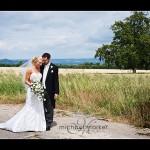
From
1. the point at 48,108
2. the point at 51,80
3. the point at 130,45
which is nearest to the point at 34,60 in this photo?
the point at 51,80

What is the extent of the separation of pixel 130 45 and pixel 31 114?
130 feet

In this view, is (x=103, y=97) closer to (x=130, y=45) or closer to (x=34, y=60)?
(x=34, y=60)

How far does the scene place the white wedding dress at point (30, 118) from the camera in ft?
30.1

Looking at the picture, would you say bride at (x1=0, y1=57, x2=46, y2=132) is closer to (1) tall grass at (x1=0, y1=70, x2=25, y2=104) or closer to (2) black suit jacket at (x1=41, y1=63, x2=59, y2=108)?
(2) black suit jacket at (x1=41, y1=63, x2=59, y2=108)

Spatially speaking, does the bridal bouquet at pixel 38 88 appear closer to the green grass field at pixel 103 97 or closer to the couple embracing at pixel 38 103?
the couple embracing at pixel 38 103

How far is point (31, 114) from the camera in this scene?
30.7ft

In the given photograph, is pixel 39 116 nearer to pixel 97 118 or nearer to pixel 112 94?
pixel 97 118

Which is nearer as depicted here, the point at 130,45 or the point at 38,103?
the point at 38,103

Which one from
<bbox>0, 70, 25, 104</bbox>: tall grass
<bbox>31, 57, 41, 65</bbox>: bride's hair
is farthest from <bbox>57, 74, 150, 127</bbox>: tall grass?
<bbox>31, 57, 41, 65</bbox>: bride's hair

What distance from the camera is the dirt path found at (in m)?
8.55

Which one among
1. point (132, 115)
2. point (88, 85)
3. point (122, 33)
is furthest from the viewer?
point (122, 33)
